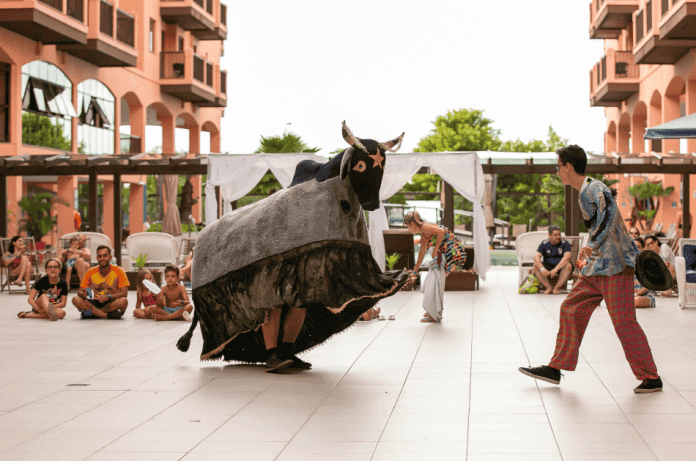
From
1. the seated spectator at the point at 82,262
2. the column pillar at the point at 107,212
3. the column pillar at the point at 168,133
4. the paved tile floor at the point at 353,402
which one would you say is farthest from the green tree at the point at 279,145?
the paved tile floor at the point at 353,402

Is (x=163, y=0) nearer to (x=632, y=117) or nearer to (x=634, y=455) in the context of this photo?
(x=632, y=117)

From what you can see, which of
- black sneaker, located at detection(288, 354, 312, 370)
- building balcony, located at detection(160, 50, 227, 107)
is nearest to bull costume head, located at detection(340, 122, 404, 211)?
black sneaker, located at detection(288, 354, 312, 370)

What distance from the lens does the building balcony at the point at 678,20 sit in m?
20.4

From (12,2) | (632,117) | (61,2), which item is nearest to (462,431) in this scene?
(12,2)

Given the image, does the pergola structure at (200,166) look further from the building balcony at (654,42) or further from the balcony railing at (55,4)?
the building balcony at (654,42)

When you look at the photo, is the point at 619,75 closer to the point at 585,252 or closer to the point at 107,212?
the point at 107,212

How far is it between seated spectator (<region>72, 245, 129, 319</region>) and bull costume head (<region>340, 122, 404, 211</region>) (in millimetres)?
5739

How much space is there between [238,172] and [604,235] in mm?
13102

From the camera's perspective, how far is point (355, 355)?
8.20 meters

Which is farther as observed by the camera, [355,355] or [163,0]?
[163,0]

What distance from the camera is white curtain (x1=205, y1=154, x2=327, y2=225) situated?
722 inches

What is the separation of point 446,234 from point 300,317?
4.51m

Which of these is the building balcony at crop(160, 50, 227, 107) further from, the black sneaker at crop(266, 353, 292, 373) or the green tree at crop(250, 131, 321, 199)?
the black sneaker at crop(266, 353, 292, 373)

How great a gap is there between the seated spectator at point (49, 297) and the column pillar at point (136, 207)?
69.8 ft
